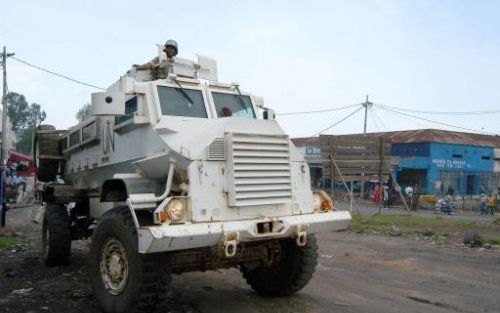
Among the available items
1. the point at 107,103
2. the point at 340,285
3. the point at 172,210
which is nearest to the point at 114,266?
the point at 172,210

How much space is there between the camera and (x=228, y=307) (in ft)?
20.1

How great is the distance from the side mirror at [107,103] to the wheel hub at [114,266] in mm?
1383

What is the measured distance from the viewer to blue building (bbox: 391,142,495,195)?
122 feet

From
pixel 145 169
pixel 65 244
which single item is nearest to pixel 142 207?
pixel 145 169

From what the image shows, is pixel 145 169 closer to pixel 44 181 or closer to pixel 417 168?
pixel 44 181

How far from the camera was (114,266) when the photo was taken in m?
5.55

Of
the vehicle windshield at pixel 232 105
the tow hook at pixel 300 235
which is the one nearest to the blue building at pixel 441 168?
the vehicle windshield at pixel 232 105

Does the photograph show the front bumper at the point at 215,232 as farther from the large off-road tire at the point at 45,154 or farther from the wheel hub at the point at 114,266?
the large off-road tire at the point at 45,154

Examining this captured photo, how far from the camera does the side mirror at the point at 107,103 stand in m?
5.77

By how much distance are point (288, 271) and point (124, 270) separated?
2.04m

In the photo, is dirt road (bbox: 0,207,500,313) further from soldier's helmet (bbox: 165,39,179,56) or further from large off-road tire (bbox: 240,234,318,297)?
soldier's helmet (bbox: 165,39,179,56)

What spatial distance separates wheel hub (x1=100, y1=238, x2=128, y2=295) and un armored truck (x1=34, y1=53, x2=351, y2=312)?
1 cm

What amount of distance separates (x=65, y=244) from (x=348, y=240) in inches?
245

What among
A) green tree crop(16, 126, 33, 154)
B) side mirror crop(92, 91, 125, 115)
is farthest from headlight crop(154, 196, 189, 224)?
green tree crop(16, 126, 33, 154)
